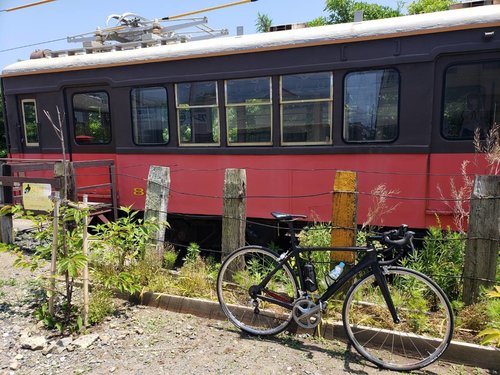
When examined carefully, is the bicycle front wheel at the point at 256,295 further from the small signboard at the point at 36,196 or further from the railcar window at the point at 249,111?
the small signboard at the point at 36,196

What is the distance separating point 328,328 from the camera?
11.2 ft

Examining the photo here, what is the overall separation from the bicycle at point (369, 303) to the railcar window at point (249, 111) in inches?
91.0

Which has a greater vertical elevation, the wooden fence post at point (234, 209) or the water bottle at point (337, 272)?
the wooden fence post at point (234, 209)

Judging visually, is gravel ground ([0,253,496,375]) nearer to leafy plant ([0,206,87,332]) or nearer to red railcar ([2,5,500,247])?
leafy plant ([0,206,87,332])

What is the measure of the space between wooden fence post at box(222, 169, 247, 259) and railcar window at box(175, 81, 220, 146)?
73.0 inches

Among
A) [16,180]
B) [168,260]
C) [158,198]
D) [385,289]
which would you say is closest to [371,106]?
[385,289]

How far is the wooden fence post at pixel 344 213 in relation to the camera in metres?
3.62

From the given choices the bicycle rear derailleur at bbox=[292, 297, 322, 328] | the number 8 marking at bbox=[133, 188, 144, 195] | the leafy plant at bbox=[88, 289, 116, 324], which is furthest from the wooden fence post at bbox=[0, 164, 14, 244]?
the bicycle rear derailleur at bbox=[292, 297, 322, 328]

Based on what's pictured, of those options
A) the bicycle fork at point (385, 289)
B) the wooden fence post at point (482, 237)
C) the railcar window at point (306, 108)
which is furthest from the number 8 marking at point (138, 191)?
the wooden fence post at point (482, 237)

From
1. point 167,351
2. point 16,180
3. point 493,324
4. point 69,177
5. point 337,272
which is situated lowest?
point 167,351

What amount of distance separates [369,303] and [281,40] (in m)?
3.52

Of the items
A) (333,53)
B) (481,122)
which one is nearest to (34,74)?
(333,53)

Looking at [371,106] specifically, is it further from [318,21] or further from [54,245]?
[318,21]

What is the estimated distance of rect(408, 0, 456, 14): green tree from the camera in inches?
683
